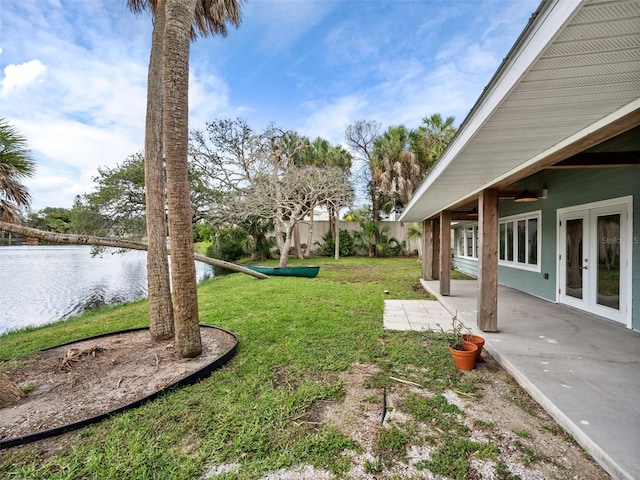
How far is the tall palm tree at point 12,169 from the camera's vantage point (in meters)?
4.05

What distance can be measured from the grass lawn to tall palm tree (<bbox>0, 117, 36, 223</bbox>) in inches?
83.1

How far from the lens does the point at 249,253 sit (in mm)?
17938

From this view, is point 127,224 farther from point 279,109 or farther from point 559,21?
point 559,21

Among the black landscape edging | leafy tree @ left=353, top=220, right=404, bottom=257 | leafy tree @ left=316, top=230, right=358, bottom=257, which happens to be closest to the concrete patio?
the black landscape edging

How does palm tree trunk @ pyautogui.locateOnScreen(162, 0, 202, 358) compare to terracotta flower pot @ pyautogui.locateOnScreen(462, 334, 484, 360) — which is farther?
terracotta flower pot @ pyautogui.locateOnScreen(462, 334, 484, 360)

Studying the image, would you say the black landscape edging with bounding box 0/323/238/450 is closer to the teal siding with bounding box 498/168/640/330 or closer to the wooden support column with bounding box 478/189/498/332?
the wooden support column with bounding box 478/189/498/332

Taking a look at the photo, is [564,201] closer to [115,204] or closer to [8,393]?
[8,393]

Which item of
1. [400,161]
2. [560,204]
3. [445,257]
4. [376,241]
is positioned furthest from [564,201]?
[376,241]

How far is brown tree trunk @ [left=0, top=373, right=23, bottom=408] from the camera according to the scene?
2.61 meters

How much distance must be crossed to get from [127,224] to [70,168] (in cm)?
350

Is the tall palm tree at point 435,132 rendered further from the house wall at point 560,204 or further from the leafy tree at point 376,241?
the house wall at point 560,204

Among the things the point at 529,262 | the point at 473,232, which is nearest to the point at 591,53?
the point at 529,262

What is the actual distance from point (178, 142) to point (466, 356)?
385 centimetres

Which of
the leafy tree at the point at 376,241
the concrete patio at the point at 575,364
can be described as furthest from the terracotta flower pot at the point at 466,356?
the leafy tree at the point at 376,241
